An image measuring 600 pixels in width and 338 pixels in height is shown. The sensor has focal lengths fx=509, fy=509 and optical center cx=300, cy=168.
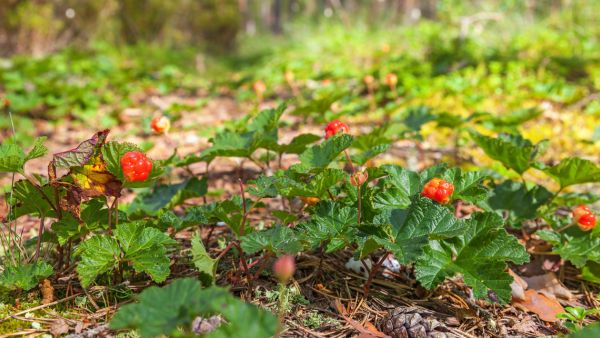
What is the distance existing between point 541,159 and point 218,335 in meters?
2.81

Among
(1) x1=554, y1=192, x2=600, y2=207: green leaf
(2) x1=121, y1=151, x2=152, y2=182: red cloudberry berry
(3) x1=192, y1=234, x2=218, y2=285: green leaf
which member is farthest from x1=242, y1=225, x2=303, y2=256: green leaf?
(1) x1=554, y1=192, x2=600, y2=207: green leaf

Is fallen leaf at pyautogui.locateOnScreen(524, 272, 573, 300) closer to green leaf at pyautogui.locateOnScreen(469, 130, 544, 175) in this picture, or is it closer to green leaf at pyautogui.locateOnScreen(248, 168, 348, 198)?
green leaf at pyautogui.locateOnScreen(469, 130, 544, 175)

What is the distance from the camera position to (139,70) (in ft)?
22.6

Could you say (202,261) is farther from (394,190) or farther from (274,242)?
(394,190)

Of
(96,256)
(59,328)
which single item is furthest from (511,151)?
(59,328)

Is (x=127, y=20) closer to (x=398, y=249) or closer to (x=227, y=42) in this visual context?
(x=227, y=42)

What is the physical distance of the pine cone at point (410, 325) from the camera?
4.75 feet

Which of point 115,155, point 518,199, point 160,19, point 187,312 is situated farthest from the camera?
point 160,19

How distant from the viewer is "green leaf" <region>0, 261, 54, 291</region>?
1.45 meters

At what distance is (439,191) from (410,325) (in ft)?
1.33

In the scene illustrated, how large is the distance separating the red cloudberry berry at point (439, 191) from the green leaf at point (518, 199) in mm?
560

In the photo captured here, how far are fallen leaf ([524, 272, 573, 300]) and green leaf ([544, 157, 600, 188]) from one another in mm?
372

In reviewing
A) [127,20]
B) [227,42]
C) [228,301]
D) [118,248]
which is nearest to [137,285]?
[118,248]

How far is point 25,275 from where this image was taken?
1469mm
